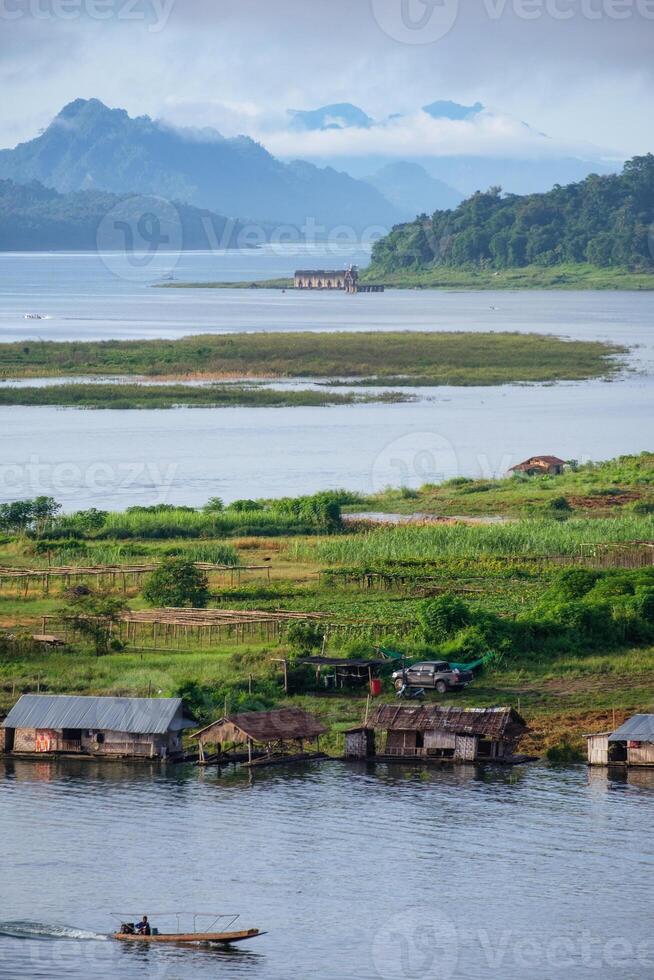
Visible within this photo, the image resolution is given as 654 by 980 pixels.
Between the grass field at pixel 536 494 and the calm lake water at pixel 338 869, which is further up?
the grass field at pixel 536 494

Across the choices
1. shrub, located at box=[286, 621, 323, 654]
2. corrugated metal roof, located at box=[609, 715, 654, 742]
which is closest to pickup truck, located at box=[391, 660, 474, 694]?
shrub, located at box=[286, 621, 323, 654]

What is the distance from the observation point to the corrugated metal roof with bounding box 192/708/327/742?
1257 inches

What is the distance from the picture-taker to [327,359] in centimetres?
10588

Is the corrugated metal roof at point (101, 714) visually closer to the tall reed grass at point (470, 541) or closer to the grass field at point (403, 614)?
the grass field at point (403, 614)

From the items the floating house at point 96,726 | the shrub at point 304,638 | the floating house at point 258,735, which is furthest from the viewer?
the shrub at point 304,638

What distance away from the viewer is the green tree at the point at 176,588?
4150cm

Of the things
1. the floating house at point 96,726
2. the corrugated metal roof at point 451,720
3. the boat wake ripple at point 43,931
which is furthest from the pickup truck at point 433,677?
the boat wake ripple at point 43,931

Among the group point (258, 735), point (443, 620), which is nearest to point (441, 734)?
point (258, 735)

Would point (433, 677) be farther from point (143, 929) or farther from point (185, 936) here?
point (143, 929)

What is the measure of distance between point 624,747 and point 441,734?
359 cm

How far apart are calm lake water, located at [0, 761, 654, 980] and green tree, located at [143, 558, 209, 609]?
370 inches

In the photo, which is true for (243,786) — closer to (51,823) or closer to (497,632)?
(51,823)

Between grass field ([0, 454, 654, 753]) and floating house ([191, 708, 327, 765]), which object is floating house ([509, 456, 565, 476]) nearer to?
grass field ([0, 454, 654, 753])

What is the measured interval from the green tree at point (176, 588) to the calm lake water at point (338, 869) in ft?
30.9
